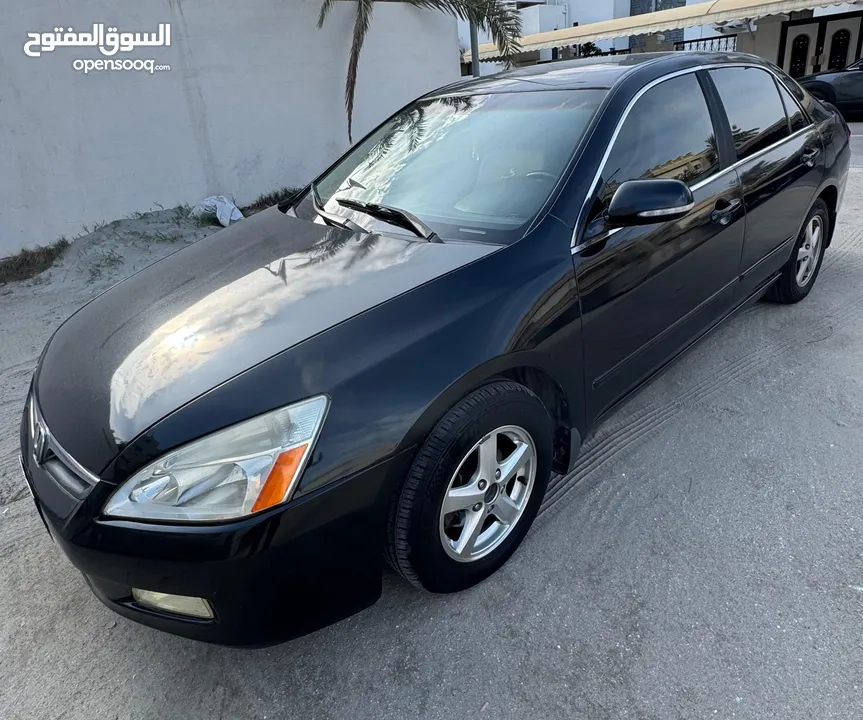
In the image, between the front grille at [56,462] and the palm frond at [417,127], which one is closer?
the front grille at [56,462]

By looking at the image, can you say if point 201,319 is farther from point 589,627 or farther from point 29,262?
point 29,262

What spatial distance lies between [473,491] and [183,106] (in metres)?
6.41

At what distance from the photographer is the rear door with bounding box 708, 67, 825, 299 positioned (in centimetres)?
311

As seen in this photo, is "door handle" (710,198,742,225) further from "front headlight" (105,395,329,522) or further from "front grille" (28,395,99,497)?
"front grille" (28,395,99,497)

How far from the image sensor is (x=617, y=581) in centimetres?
214

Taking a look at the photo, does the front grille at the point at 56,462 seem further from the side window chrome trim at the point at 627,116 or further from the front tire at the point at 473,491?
the side window chrome trim at the point at 627,116

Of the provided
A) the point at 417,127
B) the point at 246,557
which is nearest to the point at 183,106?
the point at 417,127

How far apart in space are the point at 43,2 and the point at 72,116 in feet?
3.25

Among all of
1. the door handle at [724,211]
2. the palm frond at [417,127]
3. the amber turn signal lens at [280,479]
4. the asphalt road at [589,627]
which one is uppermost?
the palm frond at [417,127]

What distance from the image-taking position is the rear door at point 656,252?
2.32 meters

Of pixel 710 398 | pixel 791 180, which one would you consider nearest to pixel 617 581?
pixel 710 398

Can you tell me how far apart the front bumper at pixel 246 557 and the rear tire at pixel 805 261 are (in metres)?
3.29

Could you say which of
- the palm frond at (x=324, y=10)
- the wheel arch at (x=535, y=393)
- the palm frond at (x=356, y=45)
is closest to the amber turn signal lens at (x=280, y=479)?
the wheel arch at (x=535, y=393)
